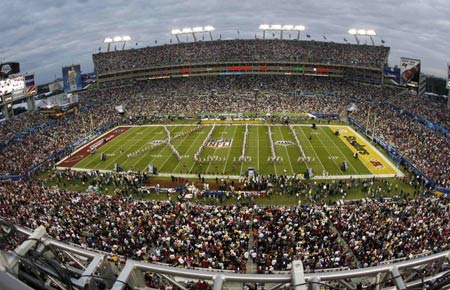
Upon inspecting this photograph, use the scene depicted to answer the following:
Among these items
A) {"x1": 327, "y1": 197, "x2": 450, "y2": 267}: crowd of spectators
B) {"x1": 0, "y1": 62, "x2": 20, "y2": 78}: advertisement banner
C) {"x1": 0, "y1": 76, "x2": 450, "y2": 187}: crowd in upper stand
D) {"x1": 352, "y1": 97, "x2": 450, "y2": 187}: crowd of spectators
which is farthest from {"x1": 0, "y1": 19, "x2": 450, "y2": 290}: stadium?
{"x1": 0, "y1": 62, "x2": 20, "y2": 78}: advertisement banner

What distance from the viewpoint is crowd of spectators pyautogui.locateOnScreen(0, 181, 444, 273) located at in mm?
15438


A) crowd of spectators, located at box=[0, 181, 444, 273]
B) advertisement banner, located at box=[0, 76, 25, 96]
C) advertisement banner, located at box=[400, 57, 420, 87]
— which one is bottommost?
crowd of spectators, located at box=[0, 181, 444, 273]

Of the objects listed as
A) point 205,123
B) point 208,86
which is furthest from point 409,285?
point 208,86

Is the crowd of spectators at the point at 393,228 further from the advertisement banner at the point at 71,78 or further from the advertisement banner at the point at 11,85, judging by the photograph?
the advertisement banner at the point at 71,78

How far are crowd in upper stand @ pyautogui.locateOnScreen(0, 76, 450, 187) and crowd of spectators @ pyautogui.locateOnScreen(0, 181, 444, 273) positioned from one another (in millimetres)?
12000

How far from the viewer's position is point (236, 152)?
124 ft

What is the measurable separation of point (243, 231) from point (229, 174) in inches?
563

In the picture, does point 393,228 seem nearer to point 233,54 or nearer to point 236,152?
point 236,152

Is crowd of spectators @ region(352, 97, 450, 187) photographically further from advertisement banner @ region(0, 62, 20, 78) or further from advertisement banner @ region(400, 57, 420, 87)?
advertisement banner @ region(0, 62, 20, 78)

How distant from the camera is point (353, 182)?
29.1 meters

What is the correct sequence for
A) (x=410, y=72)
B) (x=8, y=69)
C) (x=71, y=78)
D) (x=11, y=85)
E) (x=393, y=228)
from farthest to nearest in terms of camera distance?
(x=71, y=78) < (x=410, y=72) < (x=8, y=69) < (x=11, y=85) < (x=393, y=228)

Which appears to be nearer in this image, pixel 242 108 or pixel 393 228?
pixel 393 228

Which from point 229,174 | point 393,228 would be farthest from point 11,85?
point 393,228

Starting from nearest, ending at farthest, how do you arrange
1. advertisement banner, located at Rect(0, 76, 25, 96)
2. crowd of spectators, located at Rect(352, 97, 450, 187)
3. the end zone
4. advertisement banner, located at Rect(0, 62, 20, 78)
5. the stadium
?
the stadium, crowd of spectators, located at Rect(352, 97, 450, 187), the end zone, advertisement banner, located at Rect(0, 76, 25, 96), advertisement banner, located at Rect(0, 62, 20, 78)
